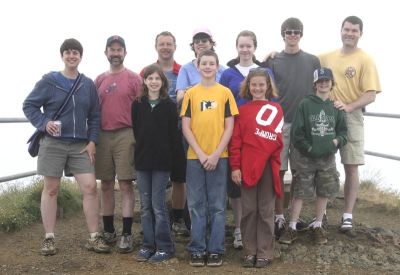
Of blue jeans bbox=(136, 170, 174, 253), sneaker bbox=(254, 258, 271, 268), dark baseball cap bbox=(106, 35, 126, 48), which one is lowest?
sneaker bbox=(254, 258, 271, 268)

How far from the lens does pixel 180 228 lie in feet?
18.7

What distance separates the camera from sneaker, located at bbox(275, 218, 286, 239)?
18.2 feet

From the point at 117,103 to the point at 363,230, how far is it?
3.07m

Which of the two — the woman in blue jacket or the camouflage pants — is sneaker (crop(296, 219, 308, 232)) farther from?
the woman in blue jacket

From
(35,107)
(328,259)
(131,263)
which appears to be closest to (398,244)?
(328,259)

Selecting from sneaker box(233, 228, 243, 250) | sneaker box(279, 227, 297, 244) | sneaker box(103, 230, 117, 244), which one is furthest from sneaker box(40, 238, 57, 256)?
sneaker box(279, 227, 297, 244)

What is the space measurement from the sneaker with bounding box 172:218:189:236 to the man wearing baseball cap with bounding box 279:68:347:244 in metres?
1.04

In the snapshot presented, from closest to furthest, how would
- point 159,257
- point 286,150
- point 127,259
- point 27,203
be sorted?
point 159,257, point 127,259, point 286,150, point 27,203

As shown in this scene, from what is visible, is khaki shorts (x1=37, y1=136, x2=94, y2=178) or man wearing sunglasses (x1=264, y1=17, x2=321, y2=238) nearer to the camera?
khaki shorts (x1=37, y1=136, x2=94, y2=178)

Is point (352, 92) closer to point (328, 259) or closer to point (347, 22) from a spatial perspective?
point (347, 22)

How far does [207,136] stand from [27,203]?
2943 mm

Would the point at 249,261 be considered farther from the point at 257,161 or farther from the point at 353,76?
the point at 353,76

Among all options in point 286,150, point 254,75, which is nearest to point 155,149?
point 254,75

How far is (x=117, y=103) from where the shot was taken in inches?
204
